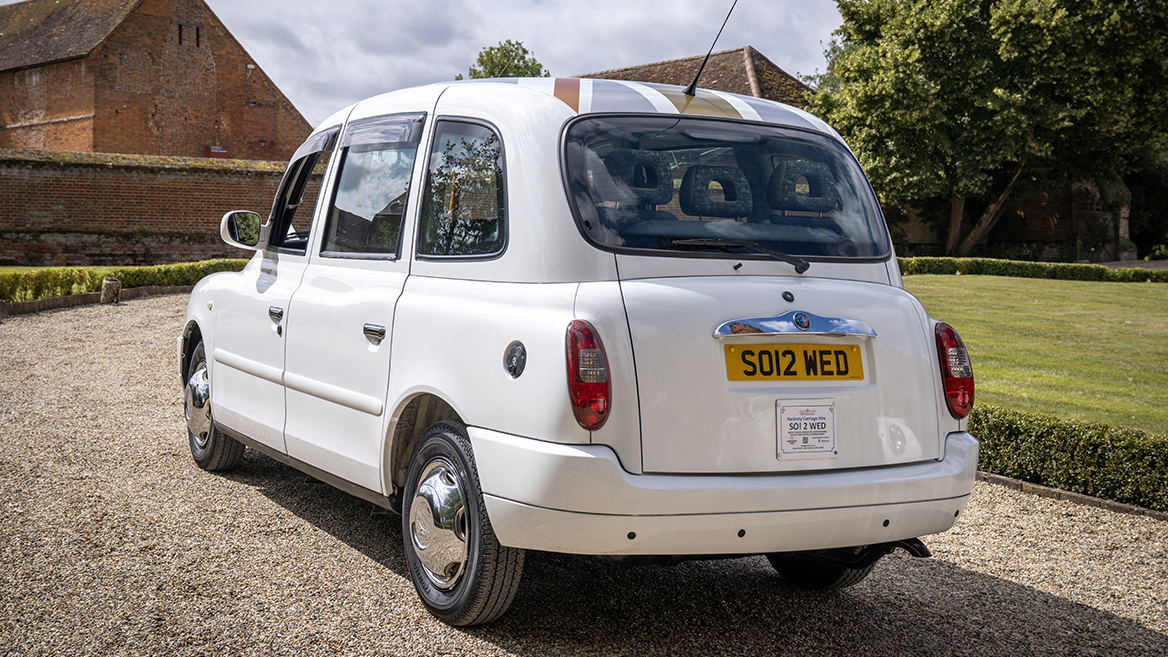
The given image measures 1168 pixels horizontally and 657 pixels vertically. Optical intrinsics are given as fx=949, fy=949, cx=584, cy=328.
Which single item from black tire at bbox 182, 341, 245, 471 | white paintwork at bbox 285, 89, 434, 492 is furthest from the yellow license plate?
black tire at bbox 182, 341, 245, 471

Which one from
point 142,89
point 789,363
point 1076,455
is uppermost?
point 142,89

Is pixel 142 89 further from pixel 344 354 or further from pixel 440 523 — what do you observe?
pixel 440 523

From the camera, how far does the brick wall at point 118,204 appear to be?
86.0 feet

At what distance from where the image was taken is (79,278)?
18.7 m

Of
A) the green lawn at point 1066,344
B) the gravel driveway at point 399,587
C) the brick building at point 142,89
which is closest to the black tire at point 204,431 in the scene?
the gravel driveway at point 399,587

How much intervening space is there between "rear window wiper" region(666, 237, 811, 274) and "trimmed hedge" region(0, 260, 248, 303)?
1502cm

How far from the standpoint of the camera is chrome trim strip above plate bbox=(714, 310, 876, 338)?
127 inches

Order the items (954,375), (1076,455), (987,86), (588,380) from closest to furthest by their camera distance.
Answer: (588,380) → (954,375) → (1076,455) → (987,86)

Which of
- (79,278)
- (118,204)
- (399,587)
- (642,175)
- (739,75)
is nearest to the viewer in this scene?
(642,175)

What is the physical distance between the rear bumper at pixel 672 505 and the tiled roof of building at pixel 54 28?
44.8 m

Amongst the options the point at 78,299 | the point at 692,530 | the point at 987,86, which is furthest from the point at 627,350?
the point at 987,86

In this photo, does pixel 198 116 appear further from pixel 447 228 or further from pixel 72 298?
pixel 447 228

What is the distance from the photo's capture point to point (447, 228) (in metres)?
3.89

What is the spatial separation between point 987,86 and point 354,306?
113 feet
